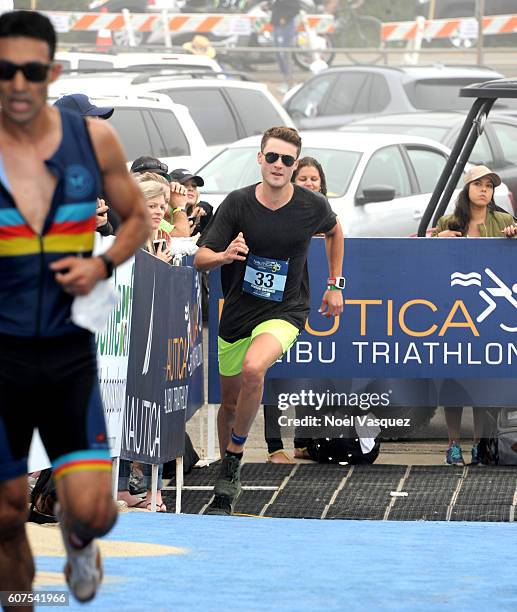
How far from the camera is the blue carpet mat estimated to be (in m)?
5.97

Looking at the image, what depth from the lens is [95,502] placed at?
16.2 ft

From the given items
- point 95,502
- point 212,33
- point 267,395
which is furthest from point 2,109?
point 212,33

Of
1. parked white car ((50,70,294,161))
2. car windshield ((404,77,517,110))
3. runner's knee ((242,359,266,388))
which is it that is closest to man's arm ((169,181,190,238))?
runner's knee ((242,359,266,388))

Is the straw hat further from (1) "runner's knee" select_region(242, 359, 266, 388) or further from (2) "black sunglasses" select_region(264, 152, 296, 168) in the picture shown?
(1) "runner's knee" select_region(242, 359, 266, 388)

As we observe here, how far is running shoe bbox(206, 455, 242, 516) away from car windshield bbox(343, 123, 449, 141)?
11674mm

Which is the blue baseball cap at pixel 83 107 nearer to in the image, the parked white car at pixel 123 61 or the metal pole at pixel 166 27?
the parked white car at pixel 123 61

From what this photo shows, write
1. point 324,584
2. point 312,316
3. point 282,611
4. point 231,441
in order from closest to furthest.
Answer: point 282,611
point 324,584
point 231,441
point 312,316

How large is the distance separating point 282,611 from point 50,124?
188 centimetres

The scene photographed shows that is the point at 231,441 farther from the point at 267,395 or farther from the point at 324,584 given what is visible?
the point at 324,584

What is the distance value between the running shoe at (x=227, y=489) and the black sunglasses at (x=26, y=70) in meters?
4.38

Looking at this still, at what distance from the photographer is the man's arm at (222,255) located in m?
9.03

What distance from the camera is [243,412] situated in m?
9.02

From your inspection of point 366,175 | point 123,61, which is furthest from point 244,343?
point 123,61

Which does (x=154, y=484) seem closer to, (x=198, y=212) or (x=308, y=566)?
(x=308, y=566)
